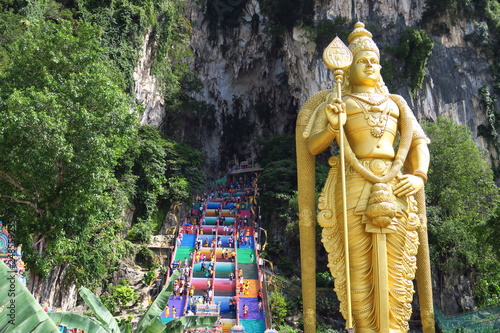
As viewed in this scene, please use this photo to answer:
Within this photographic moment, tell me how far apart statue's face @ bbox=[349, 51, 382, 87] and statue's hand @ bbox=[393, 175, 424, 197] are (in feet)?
4.53

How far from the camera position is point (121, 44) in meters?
17.9

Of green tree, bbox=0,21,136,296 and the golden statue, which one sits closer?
the golden statue

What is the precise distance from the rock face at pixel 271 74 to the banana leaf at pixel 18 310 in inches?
674

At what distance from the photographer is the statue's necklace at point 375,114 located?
596 cm

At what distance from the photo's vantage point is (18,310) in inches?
133

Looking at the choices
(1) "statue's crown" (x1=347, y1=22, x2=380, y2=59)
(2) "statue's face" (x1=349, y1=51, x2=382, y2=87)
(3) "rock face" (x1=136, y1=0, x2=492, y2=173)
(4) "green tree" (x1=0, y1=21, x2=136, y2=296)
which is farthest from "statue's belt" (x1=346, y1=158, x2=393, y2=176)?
(3) "rock face" (x1=136, y1=0, x2=492, y2=173)

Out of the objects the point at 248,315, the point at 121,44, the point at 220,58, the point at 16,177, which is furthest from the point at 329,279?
the point at 220,58

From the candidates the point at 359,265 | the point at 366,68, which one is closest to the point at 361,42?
the point at 366,68

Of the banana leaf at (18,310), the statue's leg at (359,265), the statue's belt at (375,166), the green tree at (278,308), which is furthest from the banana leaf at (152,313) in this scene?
the green tree at (278,308)

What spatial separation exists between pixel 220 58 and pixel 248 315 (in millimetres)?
22251

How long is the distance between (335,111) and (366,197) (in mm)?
1117

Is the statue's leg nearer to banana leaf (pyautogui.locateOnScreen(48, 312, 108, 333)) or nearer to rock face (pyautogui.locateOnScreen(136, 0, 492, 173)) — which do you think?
banana leaf (pyautogui.locateOnScreen(48, 312, 108, 333))

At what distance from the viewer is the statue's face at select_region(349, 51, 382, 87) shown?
20.5ft

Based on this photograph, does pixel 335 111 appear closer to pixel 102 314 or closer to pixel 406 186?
pixel 406 186
